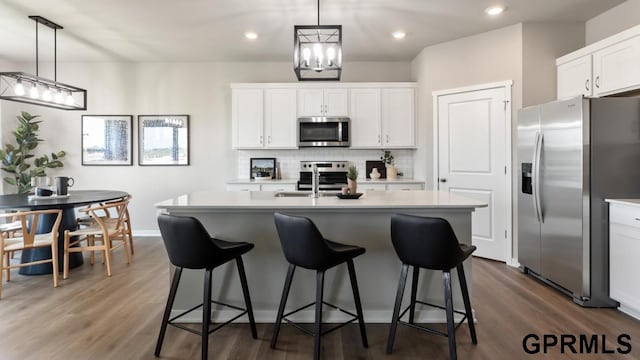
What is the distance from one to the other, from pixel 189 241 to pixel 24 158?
15.2 feet

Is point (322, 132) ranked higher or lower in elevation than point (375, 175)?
higher

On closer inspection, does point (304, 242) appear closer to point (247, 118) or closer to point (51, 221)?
point (51, 221)

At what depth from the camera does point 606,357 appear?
2162 mm

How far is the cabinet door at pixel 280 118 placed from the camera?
512 cm

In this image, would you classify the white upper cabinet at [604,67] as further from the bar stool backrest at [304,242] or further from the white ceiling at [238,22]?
the bar stool backrest at [304,242]

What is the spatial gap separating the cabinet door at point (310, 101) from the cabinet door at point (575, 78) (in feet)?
9.30

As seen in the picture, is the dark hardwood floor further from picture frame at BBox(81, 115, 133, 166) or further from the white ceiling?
the white ceiling

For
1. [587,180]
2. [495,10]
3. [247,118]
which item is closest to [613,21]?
[495,10]

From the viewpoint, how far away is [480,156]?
431 centimetres

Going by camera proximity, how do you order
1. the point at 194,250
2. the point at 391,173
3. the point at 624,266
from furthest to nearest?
the point at 391,173
the point at 624,266
the point at 194,250

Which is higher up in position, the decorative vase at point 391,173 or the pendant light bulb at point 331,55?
the pendant light bulb at point 331,55

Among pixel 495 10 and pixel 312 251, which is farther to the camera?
pixel 495 10

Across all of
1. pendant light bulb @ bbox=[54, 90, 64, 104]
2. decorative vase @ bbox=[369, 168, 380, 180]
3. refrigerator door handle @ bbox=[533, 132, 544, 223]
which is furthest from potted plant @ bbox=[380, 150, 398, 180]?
pendant light bulb @ bbox=[54, 90, 64, 104]
